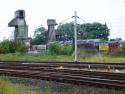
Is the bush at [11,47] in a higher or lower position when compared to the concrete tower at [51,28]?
lower

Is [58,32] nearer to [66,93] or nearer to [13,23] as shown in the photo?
[13,23]

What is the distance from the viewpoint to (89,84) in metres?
12.2

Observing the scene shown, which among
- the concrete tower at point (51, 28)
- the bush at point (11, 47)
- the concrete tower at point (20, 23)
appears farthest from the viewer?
the concrete tower at point (51, 28)

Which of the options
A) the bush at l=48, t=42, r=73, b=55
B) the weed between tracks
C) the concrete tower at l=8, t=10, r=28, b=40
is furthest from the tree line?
the weed between tracks

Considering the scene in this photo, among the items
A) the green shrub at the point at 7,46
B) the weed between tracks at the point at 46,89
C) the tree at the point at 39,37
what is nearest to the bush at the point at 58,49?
the green shrub at the point at 7,46

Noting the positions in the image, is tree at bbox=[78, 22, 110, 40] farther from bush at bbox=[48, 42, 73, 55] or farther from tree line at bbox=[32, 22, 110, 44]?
bush at bbox=[48, 42, 73, 55]

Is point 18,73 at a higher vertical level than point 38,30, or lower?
lower

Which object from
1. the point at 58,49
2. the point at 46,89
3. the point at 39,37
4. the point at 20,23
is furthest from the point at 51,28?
the point at 46,89

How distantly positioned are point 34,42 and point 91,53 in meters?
58.2

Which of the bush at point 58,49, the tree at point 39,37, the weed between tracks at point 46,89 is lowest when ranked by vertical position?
the weed between tracks at point 46,89

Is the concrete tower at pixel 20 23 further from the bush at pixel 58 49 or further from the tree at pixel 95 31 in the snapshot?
the tree at pixel 95 31

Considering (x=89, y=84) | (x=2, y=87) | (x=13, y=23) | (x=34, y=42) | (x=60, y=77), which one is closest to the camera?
(x=2, y=87)

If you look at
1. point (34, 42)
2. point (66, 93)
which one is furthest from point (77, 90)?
point (34, 42)

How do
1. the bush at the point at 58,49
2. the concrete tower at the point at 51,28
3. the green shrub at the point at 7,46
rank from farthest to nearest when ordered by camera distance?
1. the concrete tower at the point at 51,28
2. the green shrub at the point at 7,46
3. the bush at the point at 58,49
